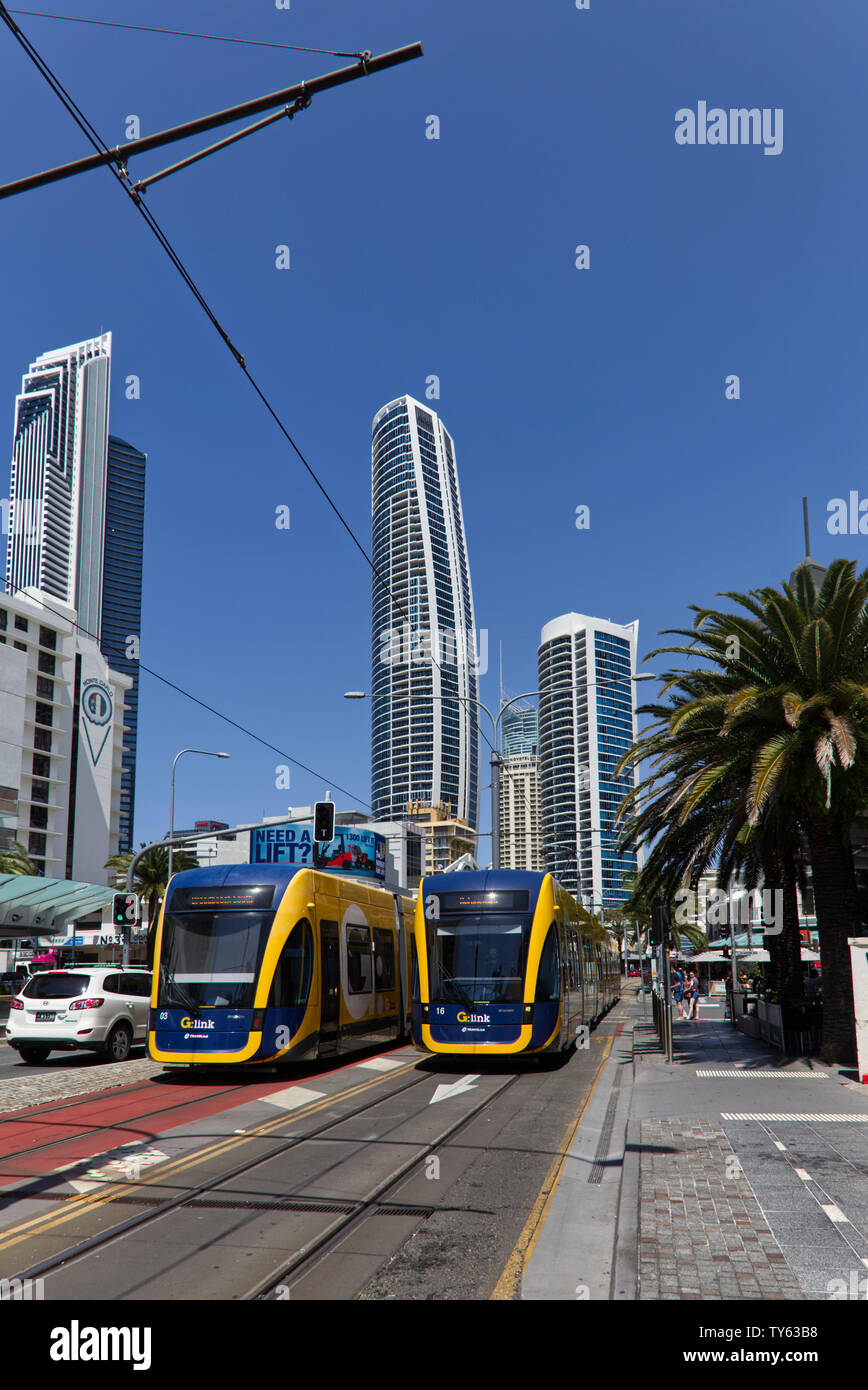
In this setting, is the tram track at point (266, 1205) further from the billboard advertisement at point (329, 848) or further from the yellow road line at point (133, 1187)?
the billboard advertisement at point (329, 848)

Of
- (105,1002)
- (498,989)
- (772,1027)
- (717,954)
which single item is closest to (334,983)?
(498,989)

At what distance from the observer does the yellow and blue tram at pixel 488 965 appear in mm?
16828

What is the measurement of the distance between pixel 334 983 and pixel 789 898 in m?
10.6

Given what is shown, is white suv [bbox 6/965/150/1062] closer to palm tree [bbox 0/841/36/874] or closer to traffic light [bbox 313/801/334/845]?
traffic light [bbox 313/801/334/845]

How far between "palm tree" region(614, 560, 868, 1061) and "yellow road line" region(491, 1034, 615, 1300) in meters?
5.97

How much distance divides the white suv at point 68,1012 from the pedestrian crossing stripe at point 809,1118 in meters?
11.7

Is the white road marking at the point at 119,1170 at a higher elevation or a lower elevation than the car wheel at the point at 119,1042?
higher

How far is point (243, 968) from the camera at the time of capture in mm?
15367

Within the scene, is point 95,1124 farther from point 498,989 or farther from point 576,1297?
point 576,1297

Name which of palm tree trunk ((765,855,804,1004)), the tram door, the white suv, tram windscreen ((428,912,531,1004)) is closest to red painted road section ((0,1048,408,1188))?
the tram door

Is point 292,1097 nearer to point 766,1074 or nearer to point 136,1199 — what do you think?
point 136,1199

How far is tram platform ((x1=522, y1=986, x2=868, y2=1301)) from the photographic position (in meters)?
6.03

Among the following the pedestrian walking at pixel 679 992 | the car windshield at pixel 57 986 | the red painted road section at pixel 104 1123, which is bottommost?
the pedestrian walking at pixel 679 992

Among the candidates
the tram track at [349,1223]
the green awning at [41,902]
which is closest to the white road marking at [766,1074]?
the tram track at [349,1223]
